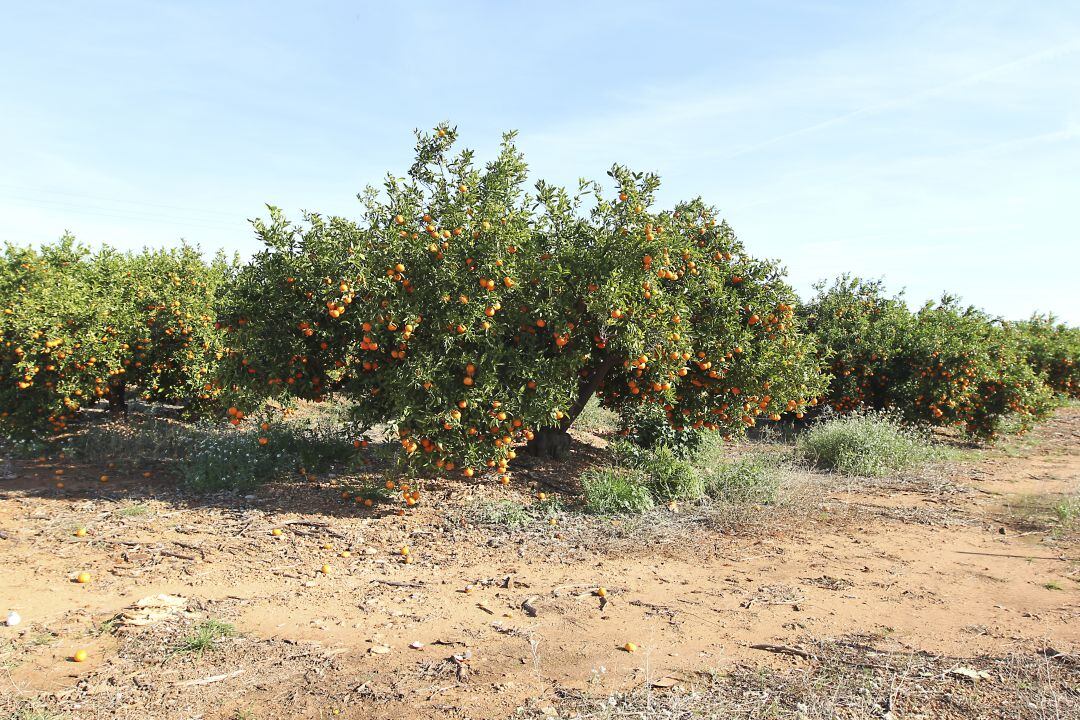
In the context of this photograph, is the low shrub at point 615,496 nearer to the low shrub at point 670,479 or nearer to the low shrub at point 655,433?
the low shrub at point 670,479

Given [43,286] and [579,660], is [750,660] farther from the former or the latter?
[43,286]

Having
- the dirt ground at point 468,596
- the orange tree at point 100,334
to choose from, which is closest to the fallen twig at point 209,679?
the dirt ground at point 468,596

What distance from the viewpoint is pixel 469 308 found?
645 cm

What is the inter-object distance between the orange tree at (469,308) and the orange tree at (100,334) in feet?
9.75

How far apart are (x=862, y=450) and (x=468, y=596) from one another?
26.2 ft

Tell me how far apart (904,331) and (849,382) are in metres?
1.77

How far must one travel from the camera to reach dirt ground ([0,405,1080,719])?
12.7 feet

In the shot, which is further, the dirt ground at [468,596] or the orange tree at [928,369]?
the orange tree at [928,369]

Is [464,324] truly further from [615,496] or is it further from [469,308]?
[615,496]

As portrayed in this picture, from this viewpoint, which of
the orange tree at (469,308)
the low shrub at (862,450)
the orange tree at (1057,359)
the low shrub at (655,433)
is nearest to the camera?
the orange tree at (469,308)

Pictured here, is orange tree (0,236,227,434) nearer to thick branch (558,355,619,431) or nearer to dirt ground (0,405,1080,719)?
dirt ground (0,405,1080,719)

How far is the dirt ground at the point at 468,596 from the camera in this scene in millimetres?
3881

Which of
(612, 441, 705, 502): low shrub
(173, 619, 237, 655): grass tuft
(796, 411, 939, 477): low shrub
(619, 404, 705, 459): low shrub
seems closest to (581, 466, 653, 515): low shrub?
(612, 441, 705, 502): low shrub

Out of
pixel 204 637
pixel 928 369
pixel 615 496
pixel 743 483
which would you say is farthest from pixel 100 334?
pixel 928 369
